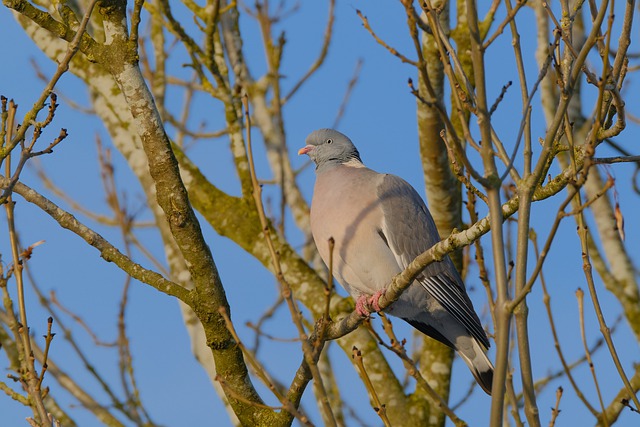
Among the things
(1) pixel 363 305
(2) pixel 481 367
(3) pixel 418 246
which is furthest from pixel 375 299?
(2) pixel 481 367

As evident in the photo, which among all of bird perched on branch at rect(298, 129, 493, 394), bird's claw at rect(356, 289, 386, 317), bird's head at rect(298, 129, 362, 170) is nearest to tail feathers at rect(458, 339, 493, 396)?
bird perched on branch at rect(298, 129, 493, 394)

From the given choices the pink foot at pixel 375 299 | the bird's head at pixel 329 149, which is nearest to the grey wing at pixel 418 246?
the pink foot at pixel 375 299

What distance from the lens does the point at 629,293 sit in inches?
249

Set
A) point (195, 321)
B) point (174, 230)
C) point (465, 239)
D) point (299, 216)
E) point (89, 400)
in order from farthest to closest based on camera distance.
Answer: point (299, 216) < point (195, 321) < point (89, 400) < point (174, 230) < point (465, 239)

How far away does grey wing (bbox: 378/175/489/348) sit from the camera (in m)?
4.70

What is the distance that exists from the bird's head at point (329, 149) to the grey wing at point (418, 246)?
0.54 metres

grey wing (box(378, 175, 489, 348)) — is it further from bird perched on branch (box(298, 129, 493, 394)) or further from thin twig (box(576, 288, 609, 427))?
thin twig (box(576, 288, 609, 427))

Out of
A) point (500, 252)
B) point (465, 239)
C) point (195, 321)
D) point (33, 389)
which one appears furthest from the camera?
point (195, 321)

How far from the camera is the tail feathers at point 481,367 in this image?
16.0 feet

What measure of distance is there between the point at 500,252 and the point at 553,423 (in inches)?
53.6

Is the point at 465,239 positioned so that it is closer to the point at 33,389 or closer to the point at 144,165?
the point at 33,389

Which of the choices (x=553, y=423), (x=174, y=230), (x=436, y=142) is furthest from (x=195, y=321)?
(x=553, y=423)

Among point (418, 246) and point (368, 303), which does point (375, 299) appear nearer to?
point (368, 303)

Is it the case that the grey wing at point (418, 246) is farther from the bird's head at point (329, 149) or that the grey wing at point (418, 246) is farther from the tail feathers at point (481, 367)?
the bird's head at point (329, 149)
